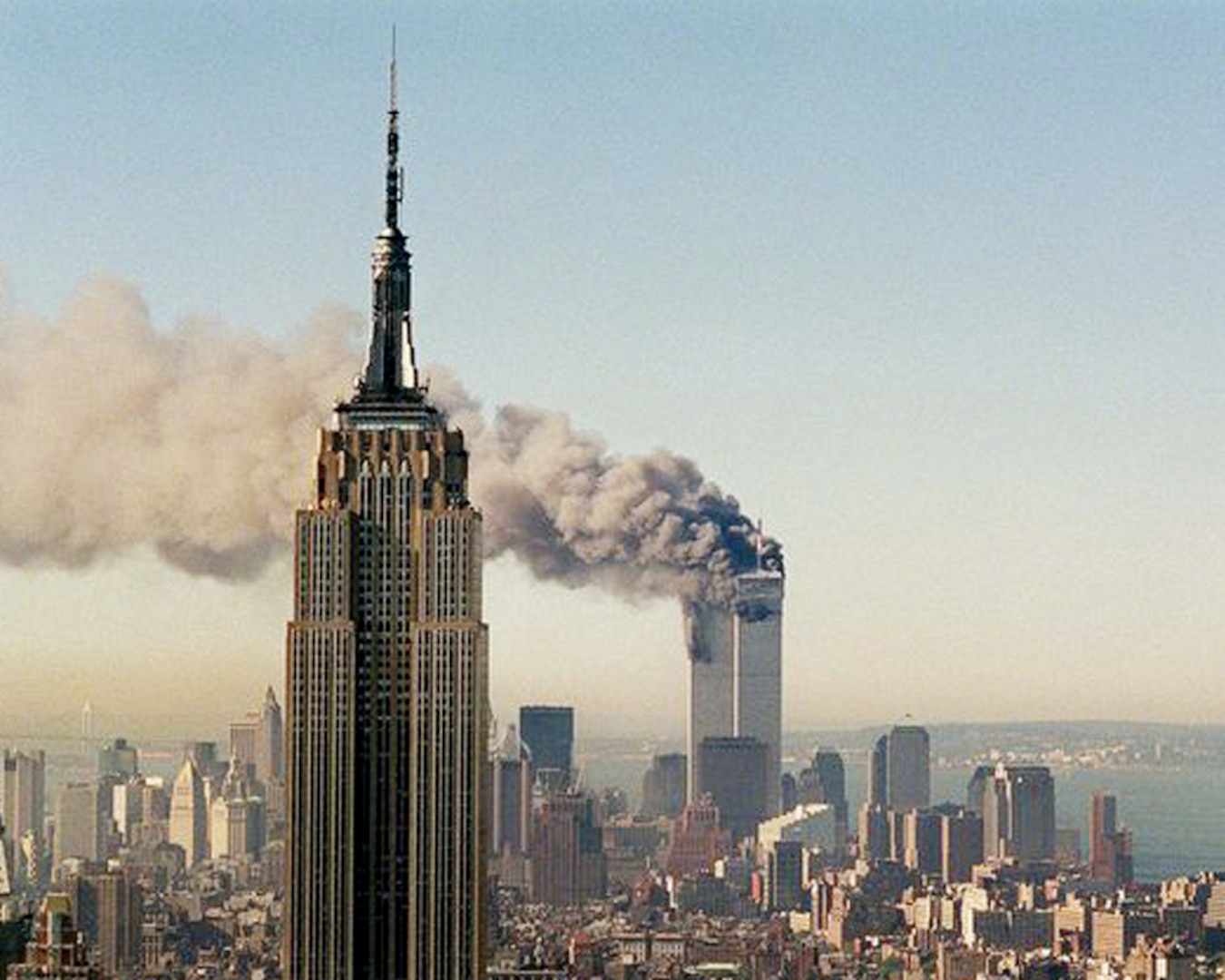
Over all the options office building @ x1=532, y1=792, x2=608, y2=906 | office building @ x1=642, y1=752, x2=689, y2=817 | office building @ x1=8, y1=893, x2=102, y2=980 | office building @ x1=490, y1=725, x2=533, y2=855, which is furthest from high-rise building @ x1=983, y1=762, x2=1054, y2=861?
office building @ x1=8, y1=893, x2=102, y2=980

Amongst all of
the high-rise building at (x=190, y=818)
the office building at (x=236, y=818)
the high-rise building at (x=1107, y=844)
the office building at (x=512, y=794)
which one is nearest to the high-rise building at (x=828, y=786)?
the high-rise building at (x=1107, y=844)

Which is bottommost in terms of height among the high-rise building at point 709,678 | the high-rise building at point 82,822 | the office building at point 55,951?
the office building at point 55,951

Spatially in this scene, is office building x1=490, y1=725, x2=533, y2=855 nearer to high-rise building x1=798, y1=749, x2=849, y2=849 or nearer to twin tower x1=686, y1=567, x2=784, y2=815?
twin tower x1=686, y1=567, x2=784, y2=815

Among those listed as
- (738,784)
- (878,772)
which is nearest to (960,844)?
(878,772)

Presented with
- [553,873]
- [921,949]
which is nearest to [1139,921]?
[921,949]

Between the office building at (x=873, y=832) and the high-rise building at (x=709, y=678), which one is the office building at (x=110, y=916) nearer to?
the high-rise building at (x=709, y=678)

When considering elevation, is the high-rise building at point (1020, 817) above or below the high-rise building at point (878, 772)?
below

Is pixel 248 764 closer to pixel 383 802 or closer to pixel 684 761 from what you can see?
pixel 383 802
